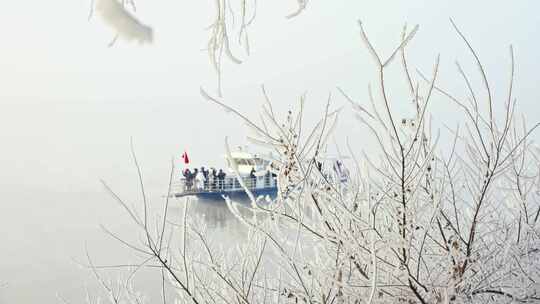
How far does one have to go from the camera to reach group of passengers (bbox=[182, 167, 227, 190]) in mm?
8852

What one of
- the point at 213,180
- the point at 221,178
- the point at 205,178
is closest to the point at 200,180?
the point at 205,178

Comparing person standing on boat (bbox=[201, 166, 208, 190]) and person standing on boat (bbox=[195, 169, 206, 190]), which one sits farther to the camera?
person standing on boat (bbox=[201, 166, 208, 190])

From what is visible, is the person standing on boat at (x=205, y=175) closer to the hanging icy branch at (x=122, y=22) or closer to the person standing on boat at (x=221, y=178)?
the person standing on boat at (x=221, y=178)

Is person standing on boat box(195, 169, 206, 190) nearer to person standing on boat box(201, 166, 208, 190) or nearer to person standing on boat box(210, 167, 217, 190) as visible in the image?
person standing on boat box(201, 166, 208, 190)

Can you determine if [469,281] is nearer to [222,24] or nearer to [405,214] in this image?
[405,214]

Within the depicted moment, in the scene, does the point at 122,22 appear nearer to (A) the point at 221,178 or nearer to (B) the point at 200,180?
(A) the point at 221,178

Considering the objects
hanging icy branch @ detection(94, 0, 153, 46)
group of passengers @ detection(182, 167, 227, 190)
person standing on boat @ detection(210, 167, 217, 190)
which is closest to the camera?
hanging icy branch @ detection(94, 0, 153, 46)

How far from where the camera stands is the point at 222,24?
0.67 metres

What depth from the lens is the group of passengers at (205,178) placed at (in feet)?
29.0

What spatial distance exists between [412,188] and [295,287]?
292 millimetres

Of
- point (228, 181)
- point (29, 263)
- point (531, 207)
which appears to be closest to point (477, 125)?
point (531, 207)

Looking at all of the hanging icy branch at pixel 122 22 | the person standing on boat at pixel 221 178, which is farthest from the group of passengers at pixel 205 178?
the hanging icy branch at pixel 122 22

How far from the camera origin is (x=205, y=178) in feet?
30.1

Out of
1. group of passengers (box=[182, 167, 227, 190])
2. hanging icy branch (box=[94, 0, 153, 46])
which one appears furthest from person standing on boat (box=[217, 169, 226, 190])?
hanging icy branch (box=[94, 0, 153, 46])
